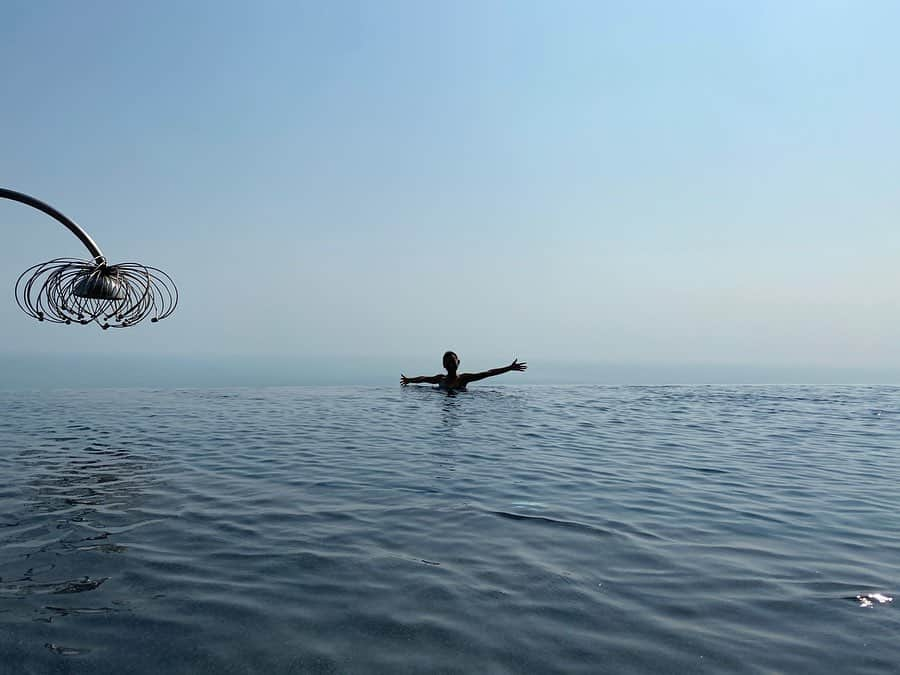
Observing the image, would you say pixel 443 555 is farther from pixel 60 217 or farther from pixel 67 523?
pixel 60 217

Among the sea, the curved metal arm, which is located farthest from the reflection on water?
the curved metal arm

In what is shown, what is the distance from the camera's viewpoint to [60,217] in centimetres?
816

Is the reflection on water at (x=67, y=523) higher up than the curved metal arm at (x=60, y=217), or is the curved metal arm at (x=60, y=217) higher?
the curved metal arm at (x=60, y=217)

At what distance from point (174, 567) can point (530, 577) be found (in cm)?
345

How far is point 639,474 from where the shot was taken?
10164 millimetres

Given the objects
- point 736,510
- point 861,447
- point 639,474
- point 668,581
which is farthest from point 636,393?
point 668,581

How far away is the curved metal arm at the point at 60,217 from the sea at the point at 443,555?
3.58m

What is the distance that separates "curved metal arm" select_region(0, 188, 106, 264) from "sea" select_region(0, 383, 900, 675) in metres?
3.58

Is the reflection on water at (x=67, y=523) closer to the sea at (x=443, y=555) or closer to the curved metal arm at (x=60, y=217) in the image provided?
the sea at (x=443, y=555)

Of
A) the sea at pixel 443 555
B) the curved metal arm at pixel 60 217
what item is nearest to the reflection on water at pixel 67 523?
the sea at pixel 443 555

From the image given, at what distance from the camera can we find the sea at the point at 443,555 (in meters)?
4.02

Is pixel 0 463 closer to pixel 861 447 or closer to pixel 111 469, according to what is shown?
pixel 111 469

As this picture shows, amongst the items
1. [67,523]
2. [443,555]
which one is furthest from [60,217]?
[443,555]

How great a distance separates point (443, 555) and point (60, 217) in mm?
7274
